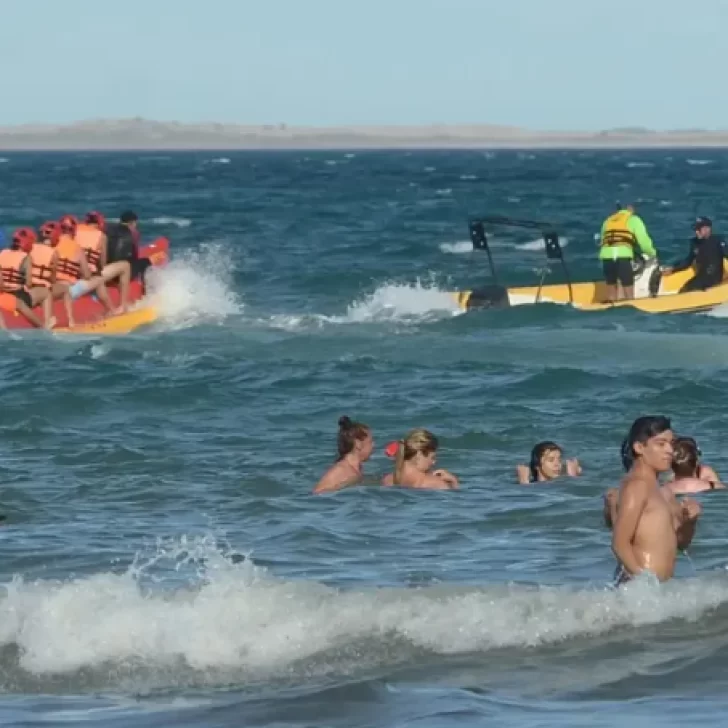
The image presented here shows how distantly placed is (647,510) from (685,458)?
299cm

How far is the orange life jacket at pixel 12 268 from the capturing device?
59.1 feet

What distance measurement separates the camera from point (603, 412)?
15117 millimetres

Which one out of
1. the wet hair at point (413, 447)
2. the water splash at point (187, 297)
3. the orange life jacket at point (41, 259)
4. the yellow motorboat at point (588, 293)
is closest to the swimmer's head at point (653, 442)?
the wet hair at point (413, 447)

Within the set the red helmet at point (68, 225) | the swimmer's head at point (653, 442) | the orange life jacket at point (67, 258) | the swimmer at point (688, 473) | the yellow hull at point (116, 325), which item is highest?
the red helmet at point (68, 225)

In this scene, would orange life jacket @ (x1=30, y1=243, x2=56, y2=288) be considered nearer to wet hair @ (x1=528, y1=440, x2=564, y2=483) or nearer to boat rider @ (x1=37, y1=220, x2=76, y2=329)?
boat rider @ (x1=37, y1=220, x2=76, y2=329)

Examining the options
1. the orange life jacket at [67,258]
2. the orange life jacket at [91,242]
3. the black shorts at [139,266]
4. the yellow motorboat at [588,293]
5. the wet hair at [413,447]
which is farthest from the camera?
Answer: the yellow motorboat at [588,293]

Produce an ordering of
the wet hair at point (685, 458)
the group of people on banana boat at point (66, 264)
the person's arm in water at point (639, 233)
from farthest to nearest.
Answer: the person's arm in water at point (639, 233)
the group of people on banana boat at point (66, 264)
the wet hair at point (685, 458)

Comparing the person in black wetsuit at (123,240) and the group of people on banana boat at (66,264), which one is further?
the person in black wetsuit at (123,240)

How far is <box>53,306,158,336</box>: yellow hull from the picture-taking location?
64.3ft

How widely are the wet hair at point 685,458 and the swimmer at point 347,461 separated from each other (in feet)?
6.16

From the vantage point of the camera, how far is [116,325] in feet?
Result: 65.4

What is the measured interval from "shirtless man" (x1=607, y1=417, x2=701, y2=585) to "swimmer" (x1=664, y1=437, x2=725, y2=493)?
2649 millimetres

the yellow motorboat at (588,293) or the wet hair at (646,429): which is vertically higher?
the wet hair at (646,429)

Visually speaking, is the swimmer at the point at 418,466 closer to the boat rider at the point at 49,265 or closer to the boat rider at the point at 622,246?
the boat rider at the point at 49,265
